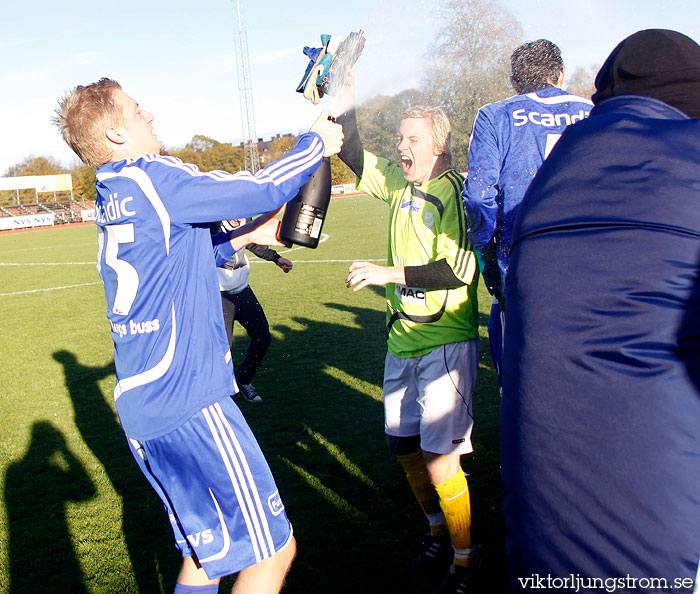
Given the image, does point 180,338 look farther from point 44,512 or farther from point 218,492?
point 44,512

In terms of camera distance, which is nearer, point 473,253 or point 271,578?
point 271,578

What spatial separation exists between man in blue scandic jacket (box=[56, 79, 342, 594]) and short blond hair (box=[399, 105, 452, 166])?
993mm

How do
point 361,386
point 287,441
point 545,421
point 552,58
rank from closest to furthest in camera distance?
point 545,421 < point 552,58 < point 287,441 < point 361,386

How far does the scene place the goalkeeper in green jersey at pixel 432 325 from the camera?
9.64ft

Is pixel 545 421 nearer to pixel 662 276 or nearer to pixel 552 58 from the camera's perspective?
pixel 662 276

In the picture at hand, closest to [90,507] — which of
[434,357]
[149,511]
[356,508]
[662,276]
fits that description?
[149,511]

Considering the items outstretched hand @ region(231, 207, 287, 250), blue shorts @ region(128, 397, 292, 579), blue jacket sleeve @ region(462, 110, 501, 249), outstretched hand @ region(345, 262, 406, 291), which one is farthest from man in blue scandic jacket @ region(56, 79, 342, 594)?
blue jacket sleeve @ region(462, 110, 501, 249)

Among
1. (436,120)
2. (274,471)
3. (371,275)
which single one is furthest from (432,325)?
(274,471)

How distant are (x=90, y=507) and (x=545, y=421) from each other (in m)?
3.67

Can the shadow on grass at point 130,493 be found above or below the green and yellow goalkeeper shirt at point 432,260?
below

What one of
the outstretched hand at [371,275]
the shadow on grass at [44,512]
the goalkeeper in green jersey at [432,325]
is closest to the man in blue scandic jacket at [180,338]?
the outstretched hand at [371,275]

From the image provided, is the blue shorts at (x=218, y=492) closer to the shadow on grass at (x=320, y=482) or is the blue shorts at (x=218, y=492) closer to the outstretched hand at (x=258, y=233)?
the outstretched hand at (x=258, y=233)

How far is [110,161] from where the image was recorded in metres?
2.32

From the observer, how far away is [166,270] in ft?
7.20
